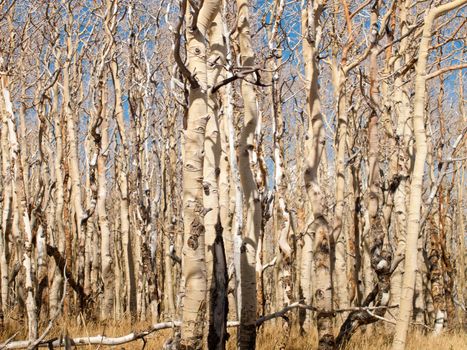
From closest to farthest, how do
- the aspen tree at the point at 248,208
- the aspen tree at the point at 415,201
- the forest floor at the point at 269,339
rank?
the aspen tree at the point at 415,201 → the aspen tree at the point at 248,208 → the forest floor at the point at 269,339

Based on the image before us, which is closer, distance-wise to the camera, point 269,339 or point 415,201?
point 415,201

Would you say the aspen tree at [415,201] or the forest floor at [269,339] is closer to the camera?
the aspen tree at [415,201]

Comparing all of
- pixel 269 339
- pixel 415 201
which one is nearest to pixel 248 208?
pixel 415 201

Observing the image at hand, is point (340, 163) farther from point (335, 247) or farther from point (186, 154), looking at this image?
point (186, 154)

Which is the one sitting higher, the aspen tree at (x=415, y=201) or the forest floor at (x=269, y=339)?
the aspen tree at (x=415, y=201)

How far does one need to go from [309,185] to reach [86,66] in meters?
11.3

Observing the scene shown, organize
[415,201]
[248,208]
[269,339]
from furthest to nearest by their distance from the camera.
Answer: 1. [269,339]
2. [248,208]
3. [415,201]

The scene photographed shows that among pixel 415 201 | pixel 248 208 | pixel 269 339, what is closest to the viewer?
pixel 415 201

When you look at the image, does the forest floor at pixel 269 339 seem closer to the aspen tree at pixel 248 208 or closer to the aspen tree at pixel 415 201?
the aspen tree at pixel 248 208

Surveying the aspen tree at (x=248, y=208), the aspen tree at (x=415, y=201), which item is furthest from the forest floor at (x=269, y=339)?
the aspen tree at (x=415, y=201)

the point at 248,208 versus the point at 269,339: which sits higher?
the point at 248,208

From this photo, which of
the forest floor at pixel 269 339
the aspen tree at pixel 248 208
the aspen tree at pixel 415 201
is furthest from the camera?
the forest floor at pixel 269 339

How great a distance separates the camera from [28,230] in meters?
4.23

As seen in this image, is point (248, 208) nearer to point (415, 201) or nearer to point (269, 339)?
point (415, 201)
